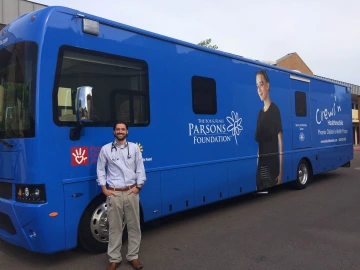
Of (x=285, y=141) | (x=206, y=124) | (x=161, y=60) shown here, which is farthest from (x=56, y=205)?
(x=285, y=141)

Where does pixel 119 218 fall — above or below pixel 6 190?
below

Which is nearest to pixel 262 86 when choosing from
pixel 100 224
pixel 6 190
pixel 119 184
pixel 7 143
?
pixel 119 184

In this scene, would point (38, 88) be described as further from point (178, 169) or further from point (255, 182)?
point (255, 182)

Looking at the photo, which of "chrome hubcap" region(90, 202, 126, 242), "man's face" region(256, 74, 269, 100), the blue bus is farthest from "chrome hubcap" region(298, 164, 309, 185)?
"chrome hubcap" region(90, 202, 126, 242)

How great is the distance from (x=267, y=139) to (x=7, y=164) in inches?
220

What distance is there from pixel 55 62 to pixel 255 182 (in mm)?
5018

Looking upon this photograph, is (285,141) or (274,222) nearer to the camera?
(274,222)

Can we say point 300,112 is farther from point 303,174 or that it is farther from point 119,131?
point 119,131

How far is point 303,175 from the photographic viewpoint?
9555mm

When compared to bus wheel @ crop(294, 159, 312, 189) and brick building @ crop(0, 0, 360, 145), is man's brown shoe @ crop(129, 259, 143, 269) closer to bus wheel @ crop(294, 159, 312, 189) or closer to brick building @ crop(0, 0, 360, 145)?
bus wheel @ crop(294, 159, 312, 189)

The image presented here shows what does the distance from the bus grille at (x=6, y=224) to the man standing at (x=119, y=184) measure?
1.26 metres

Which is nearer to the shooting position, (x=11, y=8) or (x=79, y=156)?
(x=79, y=156)

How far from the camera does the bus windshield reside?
404 centimetres

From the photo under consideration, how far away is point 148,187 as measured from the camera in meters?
5.11
